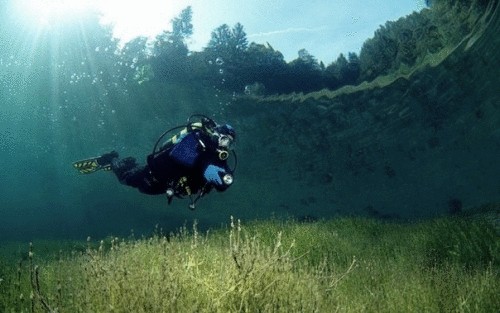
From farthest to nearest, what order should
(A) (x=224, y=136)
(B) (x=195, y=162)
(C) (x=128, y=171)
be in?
(C) (x=128, y=171), (B) (x=195, y=162), (A) (x=224, y=136)

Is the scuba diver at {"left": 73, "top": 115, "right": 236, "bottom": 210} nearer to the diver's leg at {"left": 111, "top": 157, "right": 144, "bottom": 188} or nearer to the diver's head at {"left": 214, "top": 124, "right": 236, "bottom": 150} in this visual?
the diver's head at {"left": 214, "top": 124, "right": 236, "bottom": 150}

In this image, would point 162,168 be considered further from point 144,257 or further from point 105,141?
point 105,141

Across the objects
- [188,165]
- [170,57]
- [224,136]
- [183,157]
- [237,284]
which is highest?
[170,57]

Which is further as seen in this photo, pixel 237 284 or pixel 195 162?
pixel 195 162

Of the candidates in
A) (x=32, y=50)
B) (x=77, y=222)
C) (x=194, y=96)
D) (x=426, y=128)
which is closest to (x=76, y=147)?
(x=77, y=222)

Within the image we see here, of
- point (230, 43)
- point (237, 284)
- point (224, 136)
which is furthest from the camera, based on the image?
point (230, 43)

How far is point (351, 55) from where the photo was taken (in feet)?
79.2

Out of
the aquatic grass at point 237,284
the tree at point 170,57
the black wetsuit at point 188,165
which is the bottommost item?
the aquatic grass at point 237,284

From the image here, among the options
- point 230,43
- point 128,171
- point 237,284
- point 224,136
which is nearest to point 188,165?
point 224,136

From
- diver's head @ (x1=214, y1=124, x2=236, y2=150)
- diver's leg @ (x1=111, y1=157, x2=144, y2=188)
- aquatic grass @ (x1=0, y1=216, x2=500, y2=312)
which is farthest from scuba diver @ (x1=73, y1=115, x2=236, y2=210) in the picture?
aquatic grass @ (x1=0, y1=216, x2=500, y2=312)

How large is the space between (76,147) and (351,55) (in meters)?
21.9

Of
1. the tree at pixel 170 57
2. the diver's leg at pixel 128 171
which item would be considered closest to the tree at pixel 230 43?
the tree at pixel 170 57

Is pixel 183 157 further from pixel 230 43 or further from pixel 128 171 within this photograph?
pixel 230 43

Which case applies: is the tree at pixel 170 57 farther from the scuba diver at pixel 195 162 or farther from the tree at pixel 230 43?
the scuba diver at pixel 195 162
